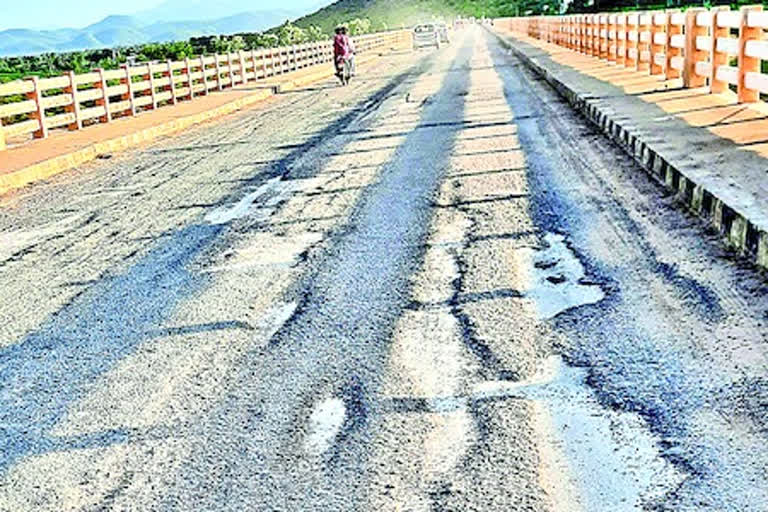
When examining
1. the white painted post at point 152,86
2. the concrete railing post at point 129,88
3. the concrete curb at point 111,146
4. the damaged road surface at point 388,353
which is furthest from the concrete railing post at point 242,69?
the damaged road surface at point 388,353

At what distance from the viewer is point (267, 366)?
4883 mm

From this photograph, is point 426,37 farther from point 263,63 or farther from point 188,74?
point 188,74

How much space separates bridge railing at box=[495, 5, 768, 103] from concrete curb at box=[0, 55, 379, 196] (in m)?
8.59

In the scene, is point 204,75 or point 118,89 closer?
point 118,89

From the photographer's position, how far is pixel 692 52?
52.0 feet

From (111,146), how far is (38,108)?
191cm

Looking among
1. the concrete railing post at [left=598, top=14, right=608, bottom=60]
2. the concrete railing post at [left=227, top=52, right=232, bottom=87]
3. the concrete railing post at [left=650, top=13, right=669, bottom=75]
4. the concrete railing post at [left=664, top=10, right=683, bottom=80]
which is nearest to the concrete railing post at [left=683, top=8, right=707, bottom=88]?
the concrete railing post at [left=664, top=10, right=683, bottom=80]

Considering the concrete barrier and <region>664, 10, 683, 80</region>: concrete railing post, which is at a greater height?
<region>664, 10, 683, 80</region>: concrete railing post

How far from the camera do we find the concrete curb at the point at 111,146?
12633 millimetres

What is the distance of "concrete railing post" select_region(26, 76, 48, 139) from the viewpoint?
16.7 meters

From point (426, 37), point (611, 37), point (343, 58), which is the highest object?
point (611, 37)

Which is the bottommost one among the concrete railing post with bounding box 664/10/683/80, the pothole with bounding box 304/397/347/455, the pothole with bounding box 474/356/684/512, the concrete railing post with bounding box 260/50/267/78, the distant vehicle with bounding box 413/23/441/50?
the distant vehicle with bounding box 413/23/441/50

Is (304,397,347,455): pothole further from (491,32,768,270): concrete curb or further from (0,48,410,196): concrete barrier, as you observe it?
(0,48,410,196): concrete barrier

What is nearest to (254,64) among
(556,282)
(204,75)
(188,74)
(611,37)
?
(204,75)
